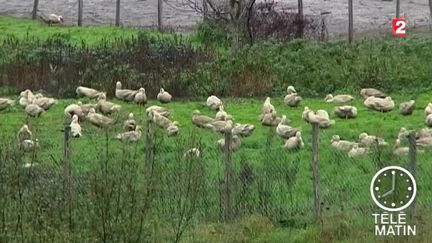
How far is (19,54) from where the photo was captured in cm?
2386

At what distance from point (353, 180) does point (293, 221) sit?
148 cm

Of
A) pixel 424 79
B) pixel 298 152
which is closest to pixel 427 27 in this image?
pixel 424 79

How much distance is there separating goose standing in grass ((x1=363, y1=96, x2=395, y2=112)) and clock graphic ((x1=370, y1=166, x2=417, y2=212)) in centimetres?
784

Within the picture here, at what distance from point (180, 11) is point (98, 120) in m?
22.7

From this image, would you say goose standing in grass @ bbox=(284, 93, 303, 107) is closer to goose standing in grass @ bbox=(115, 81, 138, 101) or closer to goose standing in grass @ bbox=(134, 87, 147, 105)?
goose standing in grass @ bbox=(134, 87, 147, 105)

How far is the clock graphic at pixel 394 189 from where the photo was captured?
1043 centimetres

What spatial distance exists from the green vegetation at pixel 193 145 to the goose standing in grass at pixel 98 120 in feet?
0.53

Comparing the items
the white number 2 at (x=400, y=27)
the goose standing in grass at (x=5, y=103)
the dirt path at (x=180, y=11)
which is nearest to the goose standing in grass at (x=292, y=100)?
the goose standing in grass at (x=5, y=103)

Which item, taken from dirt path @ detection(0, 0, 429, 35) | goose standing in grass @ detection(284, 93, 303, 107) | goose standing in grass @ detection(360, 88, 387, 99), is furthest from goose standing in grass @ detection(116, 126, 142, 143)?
dirt path @ detection(0, 0, 429, 35)

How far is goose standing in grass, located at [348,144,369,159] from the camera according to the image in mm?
12844

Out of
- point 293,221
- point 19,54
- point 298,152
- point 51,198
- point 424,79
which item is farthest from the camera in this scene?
point 19,54

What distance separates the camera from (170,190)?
1133cm

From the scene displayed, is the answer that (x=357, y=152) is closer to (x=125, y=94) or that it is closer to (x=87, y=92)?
(x=125, y=94)

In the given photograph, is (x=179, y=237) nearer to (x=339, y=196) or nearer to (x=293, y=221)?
(x=293, y=221)
